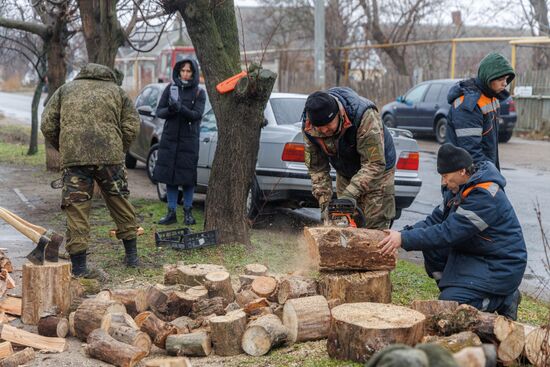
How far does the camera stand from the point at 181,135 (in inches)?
355

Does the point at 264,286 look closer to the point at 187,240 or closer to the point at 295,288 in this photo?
the point at 295,288

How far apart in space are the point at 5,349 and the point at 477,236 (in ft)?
10.5

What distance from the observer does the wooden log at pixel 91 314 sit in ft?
17.1

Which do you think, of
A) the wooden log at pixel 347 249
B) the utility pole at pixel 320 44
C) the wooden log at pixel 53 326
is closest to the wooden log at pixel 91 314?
the wooden log at pixel 53 326

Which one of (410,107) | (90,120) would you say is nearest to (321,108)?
(90,120)

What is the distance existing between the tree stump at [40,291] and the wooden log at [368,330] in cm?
220

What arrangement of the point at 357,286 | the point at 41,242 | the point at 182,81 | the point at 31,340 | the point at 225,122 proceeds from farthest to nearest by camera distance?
1. the point at 182,81
2. the point at 225,122
3. the point at 41,242
4. the point at 357,286
5. the point at 31,340

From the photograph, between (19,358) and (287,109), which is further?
(287,109)

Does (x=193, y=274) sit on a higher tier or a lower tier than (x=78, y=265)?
higher

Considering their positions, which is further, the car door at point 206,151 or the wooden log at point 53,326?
the car door at point 206,151

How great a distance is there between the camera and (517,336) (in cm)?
438

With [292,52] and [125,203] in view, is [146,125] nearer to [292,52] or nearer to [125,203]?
[125,203]

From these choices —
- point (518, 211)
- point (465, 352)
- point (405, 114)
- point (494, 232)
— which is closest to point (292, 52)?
point (405, 114)

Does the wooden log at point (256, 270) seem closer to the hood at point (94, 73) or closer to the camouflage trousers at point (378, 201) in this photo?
the camouflage trousers at point (378, 201)
